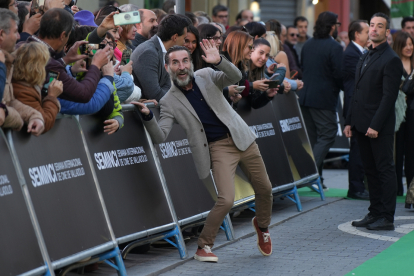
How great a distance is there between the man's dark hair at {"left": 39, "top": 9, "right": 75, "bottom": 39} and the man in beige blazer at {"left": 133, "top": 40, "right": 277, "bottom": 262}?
3.93ft

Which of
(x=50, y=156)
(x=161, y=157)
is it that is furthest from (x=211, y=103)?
(x=50, y=156)

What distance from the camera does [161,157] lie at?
21.5ft

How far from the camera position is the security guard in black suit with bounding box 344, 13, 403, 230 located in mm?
7527

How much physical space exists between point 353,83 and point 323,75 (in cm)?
62

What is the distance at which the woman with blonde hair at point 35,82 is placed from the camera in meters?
4.89

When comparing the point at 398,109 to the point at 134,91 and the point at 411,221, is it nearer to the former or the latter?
the point at 411,221

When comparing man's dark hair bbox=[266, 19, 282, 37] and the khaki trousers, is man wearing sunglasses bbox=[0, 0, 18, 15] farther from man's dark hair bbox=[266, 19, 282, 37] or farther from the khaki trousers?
man's dark hair bbox=[266, 19, 282, 37]

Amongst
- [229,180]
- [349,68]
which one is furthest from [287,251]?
[349,68]

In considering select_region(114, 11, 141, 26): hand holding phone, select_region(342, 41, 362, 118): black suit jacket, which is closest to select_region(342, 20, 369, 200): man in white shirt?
select_region(342, 41, 362, 118): black suit jacket

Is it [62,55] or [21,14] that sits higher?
[21,14]

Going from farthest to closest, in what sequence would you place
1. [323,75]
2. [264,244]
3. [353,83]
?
[323,75]
[353,83]
[264,244]

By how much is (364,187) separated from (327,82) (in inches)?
64.9

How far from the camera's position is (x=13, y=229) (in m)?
4.64

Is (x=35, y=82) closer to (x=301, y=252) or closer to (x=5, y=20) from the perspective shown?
(x=5, y=20)
